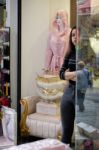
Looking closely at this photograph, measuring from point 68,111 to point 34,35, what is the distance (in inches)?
60.5

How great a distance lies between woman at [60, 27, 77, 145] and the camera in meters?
2.20

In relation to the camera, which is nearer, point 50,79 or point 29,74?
point 50,79

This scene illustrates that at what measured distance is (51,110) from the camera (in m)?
3.25

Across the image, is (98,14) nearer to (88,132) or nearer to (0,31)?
(88,132)

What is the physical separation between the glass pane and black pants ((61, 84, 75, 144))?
0.57 metres

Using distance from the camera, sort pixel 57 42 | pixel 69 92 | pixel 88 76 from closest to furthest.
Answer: pixel 88 76, pixel 69 92, pixel 57 42

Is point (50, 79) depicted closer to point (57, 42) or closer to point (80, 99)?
point (57, 42)

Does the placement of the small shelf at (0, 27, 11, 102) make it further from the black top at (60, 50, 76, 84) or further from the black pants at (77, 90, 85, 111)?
the black pants at (77, 90, 85, 111)

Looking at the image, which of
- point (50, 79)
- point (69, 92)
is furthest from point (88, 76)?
point (50, 79)

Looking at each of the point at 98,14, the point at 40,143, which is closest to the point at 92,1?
the point at 98,14

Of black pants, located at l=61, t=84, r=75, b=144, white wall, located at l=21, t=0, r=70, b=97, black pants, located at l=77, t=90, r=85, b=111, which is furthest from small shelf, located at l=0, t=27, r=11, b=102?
black pants, located at l=77, t=90, r=85, b=111

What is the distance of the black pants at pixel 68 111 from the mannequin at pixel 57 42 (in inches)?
43.4

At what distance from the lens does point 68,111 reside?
231cm

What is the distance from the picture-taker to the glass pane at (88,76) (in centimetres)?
156
